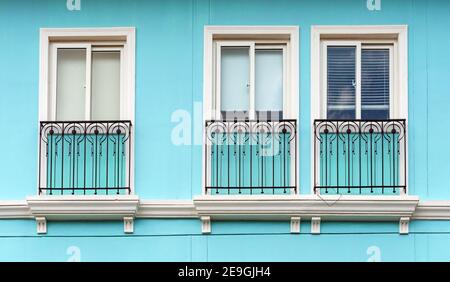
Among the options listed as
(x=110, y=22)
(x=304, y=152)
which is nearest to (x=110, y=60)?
(x=110, y=22)

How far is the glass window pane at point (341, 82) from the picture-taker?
14.5 metres

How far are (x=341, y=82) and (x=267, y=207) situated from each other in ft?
6.70

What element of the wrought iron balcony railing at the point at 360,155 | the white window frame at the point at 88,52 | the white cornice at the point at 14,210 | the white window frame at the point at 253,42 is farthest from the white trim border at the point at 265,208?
the white window frame at the point at 88,52

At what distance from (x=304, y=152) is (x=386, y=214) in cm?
134

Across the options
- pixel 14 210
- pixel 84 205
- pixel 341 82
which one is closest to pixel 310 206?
pixel 341 82

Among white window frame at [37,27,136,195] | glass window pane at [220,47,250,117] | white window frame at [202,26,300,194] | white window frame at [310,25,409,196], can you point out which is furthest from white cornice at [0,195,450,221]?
glass window pane at [220,47,250,117]

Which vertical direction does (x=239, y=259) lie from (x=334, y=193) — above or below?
below

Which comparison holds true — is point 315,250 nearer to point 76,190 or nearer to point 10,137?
point 76,190

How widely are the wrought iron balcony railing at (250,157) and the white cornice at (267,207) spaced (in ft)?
1.01

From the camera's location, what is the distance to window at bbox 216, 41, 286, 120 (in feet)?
47.7

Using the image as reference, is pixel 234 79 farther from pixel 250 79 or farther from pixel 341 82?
pixel 341 82

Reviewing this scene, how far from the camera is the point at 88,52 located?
14.7 meters

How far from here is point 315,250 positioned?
1412cm

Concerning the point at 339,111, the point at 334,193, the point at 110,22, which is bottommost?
the point at 334,193
